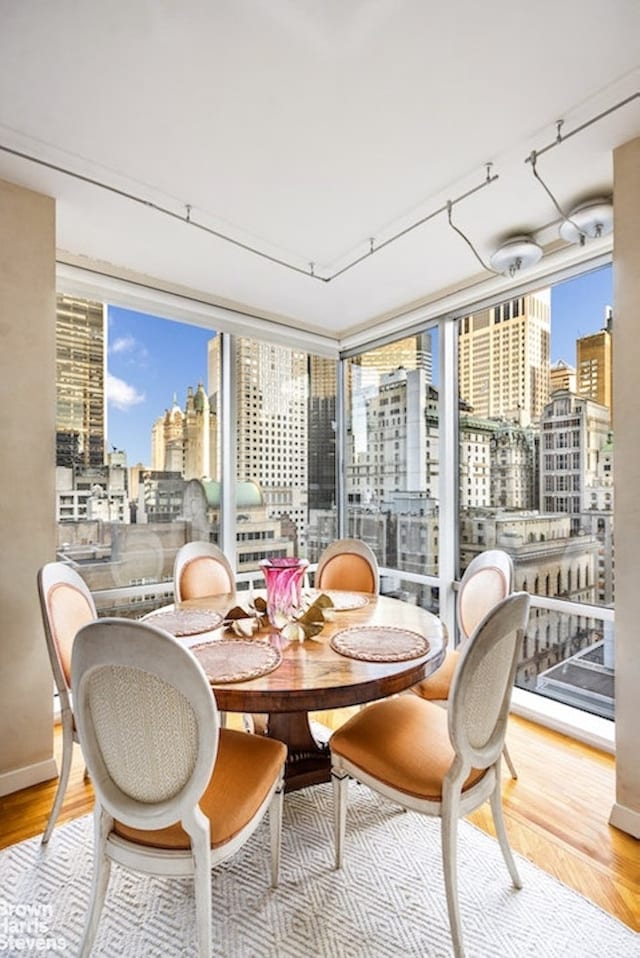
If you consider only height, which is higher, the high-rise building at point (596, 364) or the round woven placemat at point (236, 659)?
the high-rise building at point (596, 364)

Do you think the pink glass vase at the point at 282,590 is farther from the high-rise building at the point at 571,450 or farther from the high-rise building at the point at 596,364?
the high-rise building at the point at 596,364

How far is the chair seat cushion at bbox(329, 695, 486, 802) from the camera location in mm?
1401

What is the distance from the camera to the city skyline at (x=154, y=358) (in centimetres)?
275

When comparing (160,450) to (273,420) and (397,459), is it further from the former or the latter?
(397,459)

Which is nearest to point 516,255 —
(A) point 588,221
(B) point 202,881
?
(A) point 588,221

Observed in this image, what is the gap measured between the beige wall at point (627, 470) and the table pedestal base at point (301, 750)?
3.87 feet

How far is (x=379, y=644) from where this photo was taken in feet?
5.70

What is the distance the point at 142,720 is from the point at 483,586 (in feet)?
5.52

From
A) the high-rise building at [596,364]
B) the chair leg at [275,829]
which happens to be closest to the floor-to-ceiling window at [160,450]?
the chair leg at [275,829]

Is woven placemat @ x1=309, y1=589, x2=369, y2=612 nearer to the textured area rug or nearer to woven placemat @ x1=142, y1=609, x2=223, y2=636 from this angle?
woven placemat @ x1=142, y1=609, x2=223, y2=636

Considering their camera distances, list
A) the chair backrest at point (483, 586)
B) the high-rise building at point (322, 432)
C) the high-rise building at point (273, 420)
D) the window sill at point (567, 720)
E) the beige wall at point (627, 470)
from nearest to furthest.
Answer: the beige wall at point (627, 470) → the chair backrest at point (483, 586) → the window sill at point (567, 720) → the high-rise building at point (273, 420) → the high-rise building at point (322, 432)

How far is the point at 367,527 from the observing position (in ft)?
13.5

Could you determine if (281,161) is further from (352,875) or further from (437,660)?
(352,875)

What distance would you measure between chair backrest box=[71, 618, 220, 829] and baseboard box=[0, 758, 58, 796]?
4.36ft
